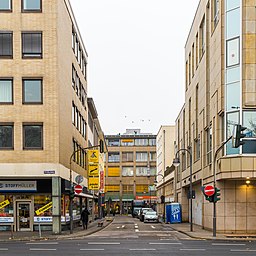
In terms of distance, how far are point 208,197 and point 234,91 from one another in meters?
7.01

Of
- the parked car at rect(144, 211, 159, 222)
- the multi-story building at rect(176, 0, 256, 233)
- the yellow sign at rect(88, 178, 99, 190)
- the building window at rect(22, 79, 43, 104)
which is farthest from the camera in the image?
the parked car at rect(144, 211, 159, 222)

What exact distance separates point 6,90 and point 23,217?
9055mm

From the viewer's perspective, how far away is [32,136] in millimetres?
39125

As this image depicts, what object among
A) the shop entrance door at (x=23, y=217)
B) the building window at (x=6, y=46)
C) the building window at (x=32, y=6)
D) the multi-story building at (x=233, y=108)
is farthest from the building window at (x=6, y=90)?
the multi-story building at (x=233, y=108)

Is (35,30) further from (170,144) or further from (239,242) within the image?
(170,144)

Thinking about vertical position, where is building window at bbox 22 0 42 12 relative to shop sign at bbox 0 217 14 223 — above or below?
above

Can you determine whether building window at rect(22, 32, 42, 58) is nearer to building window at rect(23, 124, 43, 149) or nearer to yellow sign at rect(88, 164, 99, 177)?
building window at rect(23, 124, 43, 149)

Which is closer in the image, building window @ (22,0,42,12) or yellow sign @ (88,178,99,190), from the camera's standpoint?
building window @ (22,0,42,12)

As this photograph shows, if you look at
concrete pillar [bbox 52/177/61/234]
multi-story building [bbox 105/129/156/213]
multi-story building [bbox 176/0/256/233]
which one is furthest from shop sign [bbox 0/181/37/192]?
multi-story building [bbox 105/129/156/213]

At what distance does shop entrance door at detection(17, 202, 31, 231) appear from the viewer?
4091 cm

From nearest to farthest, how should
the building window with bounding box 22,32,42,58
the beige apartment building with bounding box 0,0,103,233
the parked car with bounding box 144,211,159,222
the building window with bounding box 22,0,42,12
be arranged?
the beige apartment building with bounding box 0,0,103,233
the building window with bounding box 22,32,42,58
the building window with bounding box 22,0,42,12
the parked car with bounding box 144,211,159,222

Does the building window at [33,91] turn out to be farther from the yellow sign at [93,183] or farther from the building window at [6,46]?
the yellow sign at [93,183]

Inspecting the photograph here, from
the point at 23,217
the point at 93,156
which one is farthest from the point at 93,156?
the point at 23,217

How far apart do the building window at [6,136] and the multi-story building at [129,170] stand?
310ft
